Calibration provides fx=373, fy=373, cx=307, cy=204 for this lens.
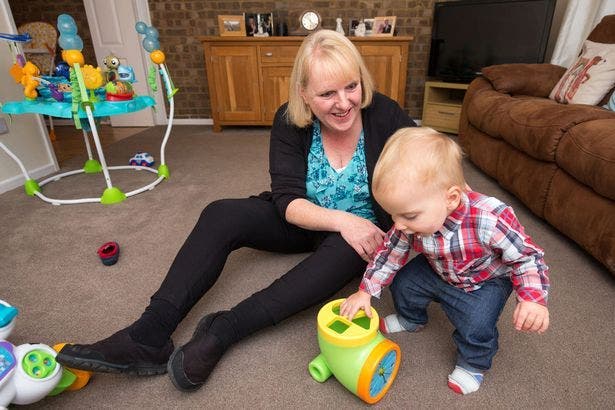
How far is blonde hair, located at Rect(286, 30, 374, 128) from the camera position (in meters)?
0.92

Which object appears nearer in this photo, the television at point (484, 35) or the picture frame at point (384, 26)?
the television at point (484, 35)

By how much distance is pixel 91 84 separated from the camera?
1777mm

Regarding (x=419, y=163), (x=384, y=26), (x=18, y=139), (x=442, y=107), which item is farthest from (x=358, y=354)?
(x=384, y=26)

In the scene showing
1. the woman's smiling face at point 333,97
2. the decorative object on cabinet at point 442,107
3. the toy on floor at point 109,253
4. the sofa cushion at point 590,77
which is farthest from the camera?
the decorative object on cabinet at point 442,107

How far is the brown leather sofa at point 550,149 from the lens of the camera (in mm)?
1257

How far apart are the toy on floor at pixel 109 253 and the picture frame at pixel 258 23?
258 cm

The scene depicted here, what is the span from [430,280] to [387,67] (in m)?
2.69

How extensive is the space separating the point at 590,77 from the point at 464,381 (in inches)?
71.8

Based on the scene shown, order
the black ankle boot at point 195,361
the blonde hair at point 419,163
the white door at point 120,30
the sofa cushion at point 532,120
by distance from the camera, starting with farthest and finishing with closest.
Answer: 1. the white door at point 120,30
2. the sofa cushion at point 532,120
3. the black ankle boot at point 195,361
4. the blonde hair at point 419,163

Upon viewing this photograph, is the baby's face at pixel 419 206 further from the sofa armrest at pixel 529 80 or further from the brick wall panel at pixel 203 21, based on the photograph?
the brick wall panel at pixel 203 21

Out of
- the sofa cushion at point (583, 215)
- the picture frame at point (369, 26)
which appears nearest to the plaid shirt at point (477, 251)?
the sofa cushion at point (583, 215)

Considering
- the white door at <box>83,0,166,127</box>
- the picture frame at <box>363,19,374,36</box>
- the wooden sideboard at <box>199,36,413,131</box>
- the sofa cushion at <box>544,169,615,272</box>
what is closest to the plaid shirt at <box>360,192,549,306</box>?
the sofa cushion at <box>544,169,615,272</box>

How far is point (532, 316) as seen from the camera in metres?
0.72

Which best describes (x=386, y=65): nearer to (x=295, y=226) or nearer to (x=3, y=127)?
(x=295, y=226)
